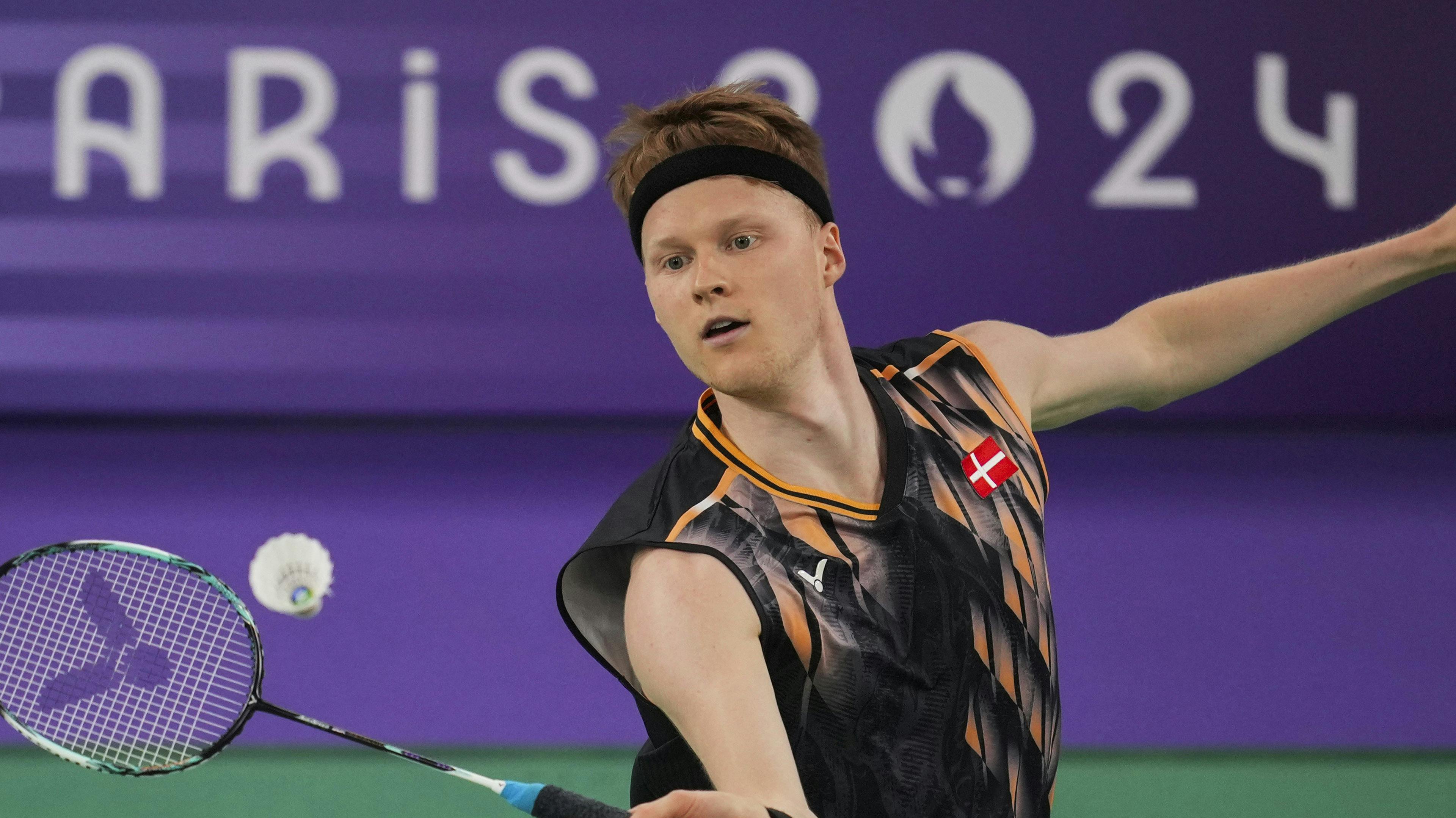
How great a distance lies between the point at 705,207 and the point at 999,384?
58 cm

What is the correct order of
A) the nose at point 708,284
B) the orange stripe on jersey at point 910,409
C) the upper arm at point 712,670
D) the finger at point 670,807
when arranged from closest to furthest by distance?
1. the finger at point 670,807
2. the upper arm at point 712,670
3. the nose at point 708,284
4. the orange stripe on jersey at point 910,409

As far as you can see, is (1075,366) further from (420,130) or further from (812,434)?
(420,130)

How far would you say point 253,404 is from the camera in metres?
4.88

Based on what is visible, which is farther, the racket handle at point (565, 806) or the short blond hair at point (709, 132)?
the short blond hair at point (709, 132)

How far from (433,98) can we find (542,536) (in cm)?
130

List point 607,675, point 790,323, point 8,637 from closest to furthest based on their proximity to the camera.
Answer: point 790,323
point 8,637
point 607,675

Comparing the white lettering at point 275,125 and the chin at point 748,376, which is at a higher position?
the white lettering at point 275,125

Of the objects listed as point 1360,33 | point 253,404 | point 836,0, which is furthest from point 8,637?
point 1360,33

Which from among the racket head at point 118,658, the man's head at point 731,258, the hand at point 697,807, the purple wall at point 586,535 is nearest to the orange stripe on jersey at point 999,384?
the man's head at point 731,258

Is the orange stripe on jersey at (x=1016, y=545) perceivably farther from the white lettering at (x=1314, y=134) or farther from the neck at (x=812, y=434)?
the white lettering at (x=1314, y=134)

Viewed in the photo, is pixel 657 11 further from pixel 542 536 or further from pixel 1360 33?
pixel 1360 33

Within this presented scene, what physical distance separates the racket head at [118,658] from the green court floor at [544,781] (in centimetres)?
62

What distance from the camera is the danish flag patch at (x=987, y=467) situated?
243cm

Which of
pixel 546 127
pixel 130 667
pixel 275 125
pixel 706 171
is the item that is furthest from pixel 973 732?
pixel 275 125
